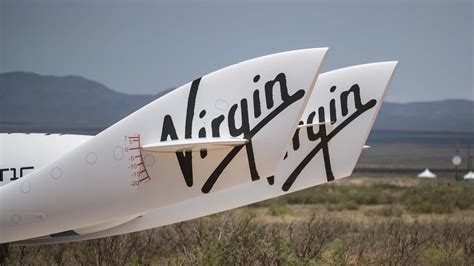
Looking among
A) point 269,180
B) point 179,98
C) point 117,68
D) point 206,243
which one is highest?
point 117,68

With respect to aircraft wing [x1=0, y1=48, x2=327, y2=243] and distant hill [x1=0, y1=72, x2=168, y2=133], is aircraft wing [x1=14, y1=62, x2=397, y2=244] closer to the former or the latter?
aircraft wing [x1=0, y1=48, x2=327, y2=243]

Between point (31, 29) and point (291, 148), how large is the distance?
193 feet

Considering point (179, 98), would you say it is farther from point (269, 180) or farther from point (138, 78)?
point (138, 78)

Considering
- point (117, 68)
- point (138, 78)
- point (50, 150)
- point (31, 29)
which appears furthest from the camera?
point (138, 78)

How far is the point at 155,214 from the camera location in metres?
12.5

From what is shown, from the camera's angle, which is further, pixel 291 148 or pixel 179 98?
pixel 291 148

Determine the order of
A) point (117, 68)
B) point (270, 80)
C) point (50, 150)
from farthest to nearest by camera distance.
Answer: point (117, 68)
point (50, 150)
point (270, 80)

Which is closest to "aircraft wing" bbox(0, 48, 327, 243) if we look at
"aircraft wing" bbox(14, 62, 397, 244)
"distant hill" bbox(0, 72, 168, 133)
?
"aircraft wing" bbox(14, 62, 397, 244)

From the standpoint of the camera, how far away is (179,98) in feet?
34.1

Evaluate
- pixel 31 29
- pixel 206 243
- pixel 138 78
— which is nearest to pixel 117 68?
pixel 138 78

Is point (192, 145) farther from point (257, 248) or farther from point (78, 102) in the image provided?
point (78, 102)

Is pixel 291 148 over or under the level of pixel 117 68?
under

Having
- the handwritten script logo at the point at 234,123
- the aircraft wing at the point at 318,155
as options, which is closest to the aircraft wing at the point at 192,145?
the handwritten script logo at the point at 234,123

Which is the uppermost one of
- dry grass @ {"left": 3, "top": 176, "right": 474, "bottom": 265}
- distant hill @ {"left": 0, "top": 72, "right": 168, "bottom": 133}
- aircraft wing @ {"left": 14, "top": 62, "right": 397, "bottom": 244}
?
distant hill @ {"left": 0, "top": 72, "right": 168, "bottom": 133}
